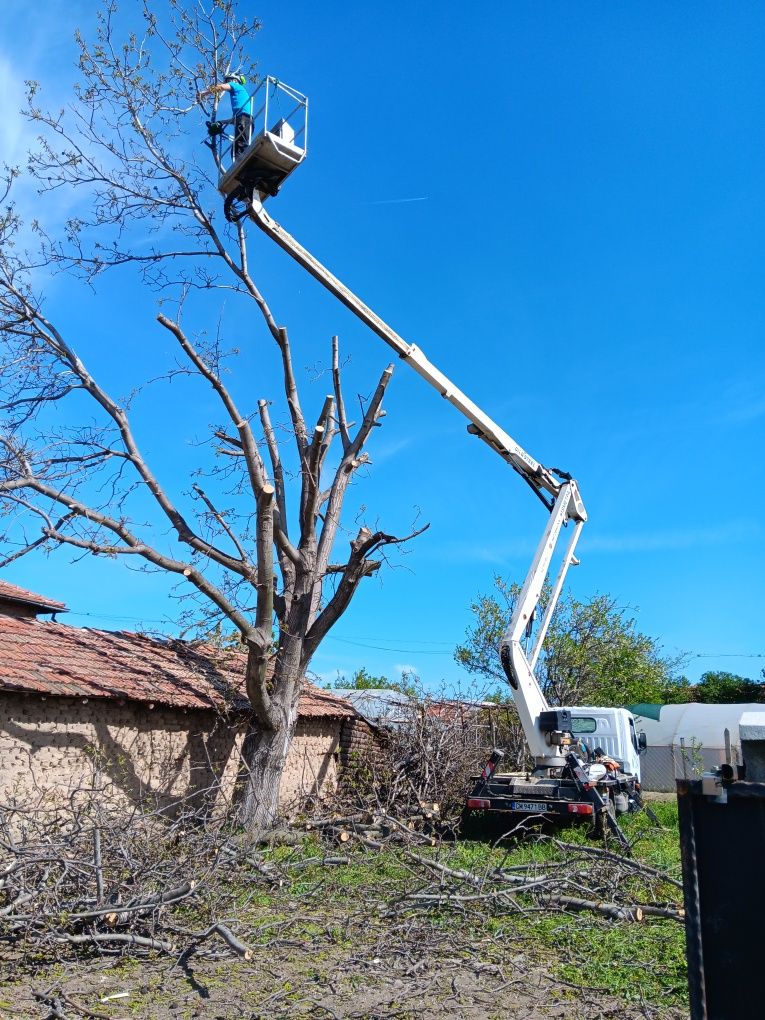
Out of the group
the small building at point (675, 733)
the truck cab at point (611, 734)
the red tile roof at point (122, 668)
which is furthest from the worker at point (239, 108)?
the small building at point (675, 733)

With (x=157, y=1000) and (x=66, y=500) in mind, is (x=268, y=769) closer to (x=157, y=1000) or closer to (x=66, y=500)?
(x=66, y=500)

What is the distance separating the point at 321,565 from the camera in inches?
534

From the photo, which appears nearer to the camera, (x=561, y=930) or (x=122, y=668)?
(x=561, y=930)

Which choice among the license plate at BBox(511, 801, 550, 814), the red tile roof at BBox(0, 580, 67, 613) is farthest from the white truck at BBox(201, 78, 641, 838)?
the red tile roof at BBox(0, 580, 67, 613)

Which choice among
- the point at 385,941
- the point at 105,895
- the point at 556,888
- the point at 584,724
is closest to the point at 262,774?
the point at 556,888

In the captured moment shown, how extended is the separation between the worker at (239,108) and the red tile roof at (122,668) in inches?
285

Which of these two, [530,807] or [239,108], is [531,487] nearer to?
[530,807]

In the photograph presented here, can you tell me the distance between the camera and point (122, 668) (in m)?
11.7

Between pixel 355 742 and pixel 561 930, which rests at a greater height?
pixel 355 742

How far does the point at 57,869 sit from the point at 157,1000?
1717 mm

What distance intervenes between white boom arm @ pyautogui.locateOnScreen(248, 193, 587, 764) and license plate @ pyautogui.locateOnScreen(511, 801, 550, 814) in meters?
1.00

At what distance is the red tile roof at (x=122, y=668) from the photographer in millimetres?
9969

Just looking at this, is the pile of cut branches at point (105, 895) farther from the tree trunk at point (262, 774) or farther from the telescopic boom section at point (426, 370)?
the telescopic boom section at point (426, 370)

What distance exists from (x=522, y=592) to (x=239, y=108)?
8.25 m
